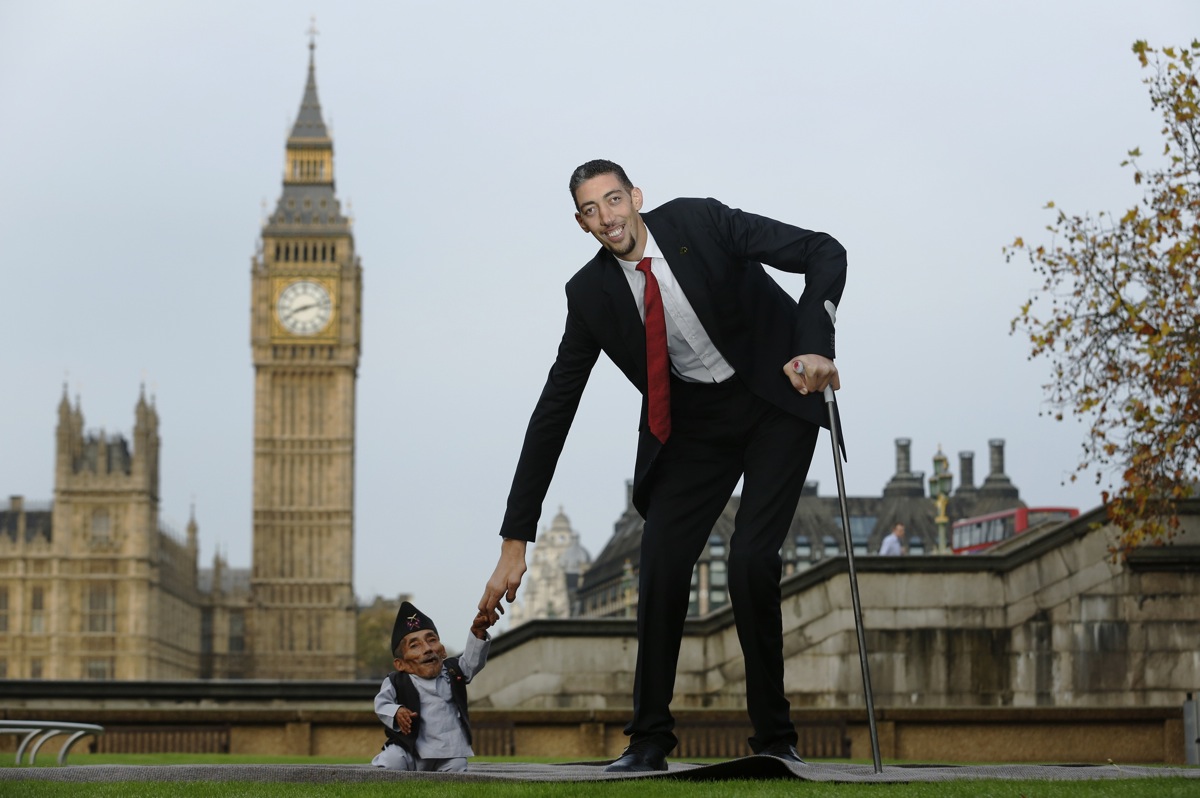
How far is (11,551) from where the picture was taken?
91.2 meters

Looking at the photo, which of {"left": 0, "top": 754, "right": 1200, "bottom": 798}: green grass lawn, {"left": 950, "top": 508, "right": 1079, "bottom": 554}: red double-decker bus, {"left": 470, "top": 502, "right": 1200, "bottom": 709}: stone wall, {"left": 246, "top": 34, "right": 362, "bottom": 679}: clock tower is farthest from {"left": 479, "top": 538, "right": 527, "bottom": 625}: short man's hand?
{"left": 246, "top": 34, "right": 362, "bottom": 679}: clock tower

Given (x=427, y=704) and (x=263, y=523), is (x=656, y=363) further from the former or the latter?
(x=263, y=523)

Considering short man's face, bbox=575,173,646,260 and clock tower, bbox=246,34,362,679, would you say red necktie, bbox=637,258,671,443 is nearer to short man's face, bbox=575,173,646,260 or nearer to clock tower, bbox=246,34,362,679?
short man's face, bbox=575,173,646,260

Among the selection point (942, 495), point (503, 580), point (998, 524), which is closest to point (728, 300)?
point (503, 580)

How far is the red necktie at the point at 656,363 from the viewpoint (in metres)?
5.54

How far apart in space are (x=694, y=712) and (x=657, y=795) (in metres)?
7.09

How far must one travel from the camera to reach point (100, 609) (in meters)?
91.1

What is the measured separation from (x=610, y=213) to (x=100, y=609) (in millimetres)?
89707

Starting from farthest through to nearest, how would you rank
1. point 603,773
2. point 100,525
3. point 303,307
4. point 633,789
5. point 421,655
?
point 303,307 < point 100,525 < point 421,655 < point 603,773 < point 633,789

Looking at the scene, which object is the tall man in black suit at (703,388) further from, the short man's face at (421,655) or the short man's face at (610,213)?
the short man's face at (421,655)

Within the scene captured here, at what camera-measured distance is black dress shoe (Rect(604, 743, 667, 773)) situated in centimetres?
557

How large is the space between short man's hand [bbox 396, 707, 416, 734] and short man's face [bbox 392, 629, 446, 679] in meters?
0.17

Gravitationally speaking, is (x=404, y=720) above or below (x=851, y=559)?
below

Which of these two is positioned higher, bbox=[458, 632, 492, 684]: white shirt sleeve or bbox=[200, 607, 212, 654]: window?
bbox=[200, 607, 212, 654]: window
